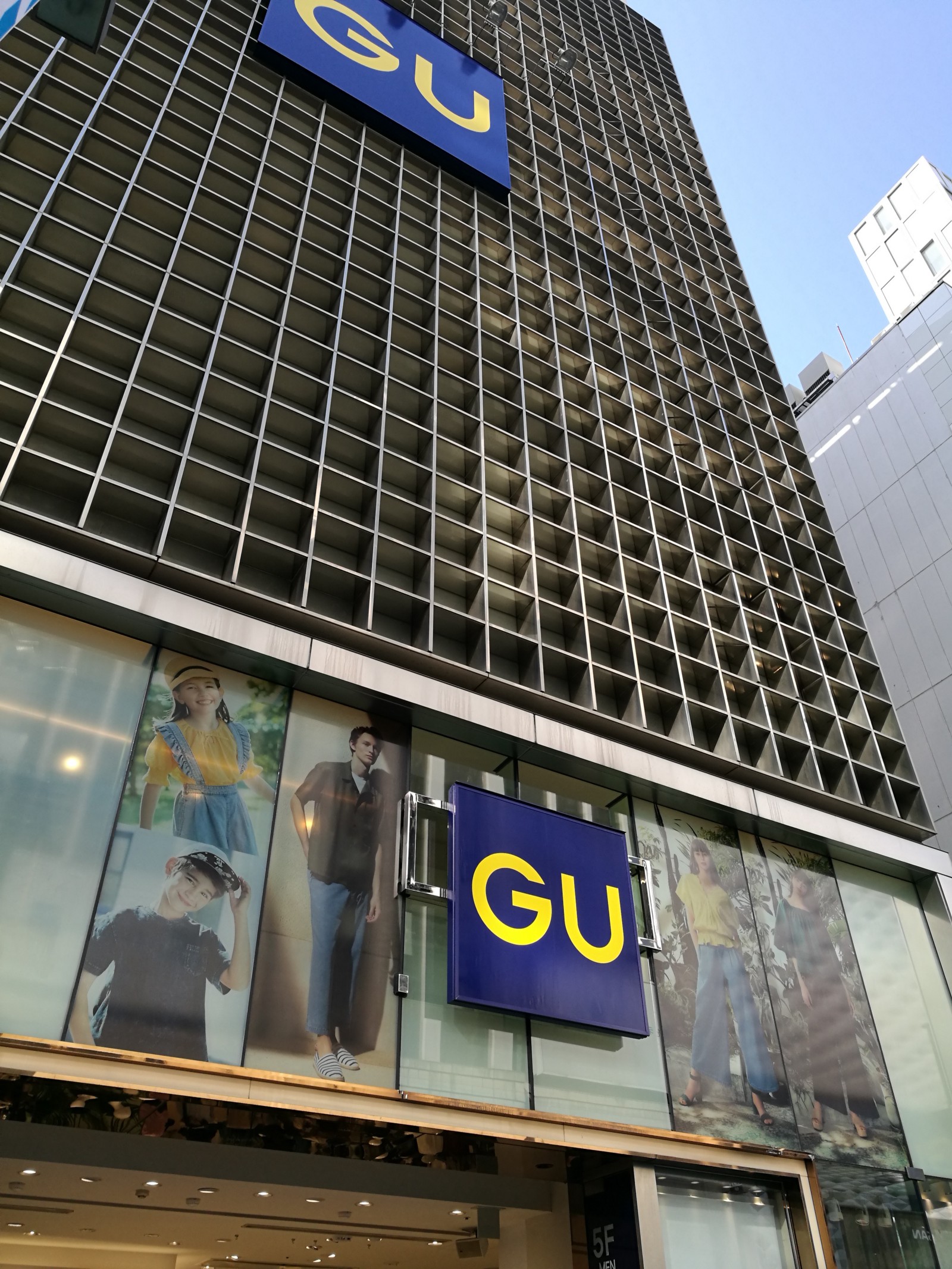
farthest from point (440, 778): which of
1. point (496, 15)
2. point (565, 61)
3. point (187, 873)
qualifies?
point (565, 61)

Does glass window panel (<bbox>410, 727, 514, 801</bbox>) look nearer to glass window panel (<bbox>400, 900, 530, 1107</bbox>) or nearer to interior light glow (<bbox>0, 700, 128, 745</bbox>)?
glass window panel (<bbox>400, 900, 530, 1107</bbox>)

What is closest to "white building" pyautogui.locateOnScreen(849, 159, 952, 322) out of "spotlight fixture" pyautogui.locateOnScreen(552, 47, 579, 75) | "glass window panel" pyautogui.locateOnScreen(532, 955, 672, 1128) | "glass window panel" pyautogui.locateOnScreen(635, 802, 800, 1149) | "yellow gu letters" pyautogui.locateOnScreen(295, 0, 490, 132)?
"spotlight fixture" pyautogui.locateOnScreen(552, 47, 579, 75)

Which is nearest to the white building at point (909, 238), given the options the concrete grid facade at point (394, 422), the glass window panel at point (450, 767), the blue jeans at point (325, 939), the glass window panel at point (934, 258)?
the glass window panel at point (934, 258)

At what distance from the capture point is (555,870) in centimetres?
1143

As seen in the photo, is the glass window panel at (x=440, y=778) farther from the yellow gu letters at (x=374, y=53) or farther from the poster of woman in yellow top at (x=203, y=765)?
the yellow gu letters at (x=374, y=53)

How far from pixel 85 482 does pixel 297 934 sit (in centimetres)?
573

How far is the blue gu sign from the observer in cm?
1819

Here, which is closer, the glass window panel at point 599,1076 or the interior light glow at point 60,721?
the interior light glow at point 60,721

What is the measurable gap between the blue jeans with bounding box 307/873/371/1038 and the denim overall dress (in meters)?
0.84

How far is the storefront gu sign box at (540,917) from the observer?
10.2 metres

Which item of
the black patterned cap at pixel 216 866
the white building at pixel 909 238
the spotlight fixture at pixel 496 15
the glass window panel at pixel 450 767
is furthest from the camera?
the white building at pixel 909 238

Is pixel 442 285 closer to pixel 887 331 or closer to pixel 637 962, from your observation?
pixel 637 962

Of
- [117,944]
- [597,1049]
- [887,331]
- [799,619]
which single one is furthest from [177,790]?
[887,331]

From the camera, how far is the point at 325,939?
374 inches
